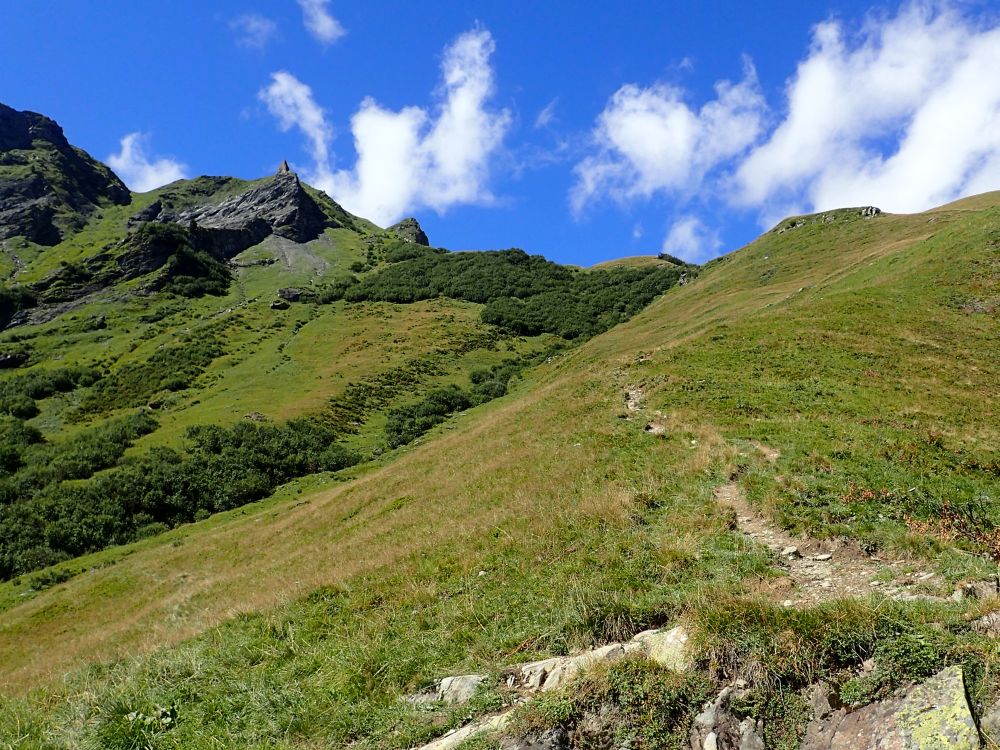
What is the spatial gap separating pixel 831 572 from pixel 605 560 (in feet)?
13.9

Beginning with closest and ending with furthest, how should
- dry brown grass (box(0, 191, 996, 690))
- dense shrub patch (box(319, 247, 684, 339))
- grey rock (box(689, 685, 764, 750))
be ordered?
grey rock (box(689, 685, 764, 750)), dry brown grass (box(0, 191, 996, 690)), dense shrub patch (box(319, 247, 684, 339))

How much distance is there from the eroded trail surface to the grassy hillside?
0.49 feet

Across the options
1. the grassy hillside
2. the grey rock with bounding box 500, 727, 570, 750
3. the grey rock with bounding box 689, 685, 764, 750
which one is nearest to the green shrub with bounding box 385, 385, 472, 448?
the grassy hillside

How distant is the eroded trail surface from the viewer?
8961 mm

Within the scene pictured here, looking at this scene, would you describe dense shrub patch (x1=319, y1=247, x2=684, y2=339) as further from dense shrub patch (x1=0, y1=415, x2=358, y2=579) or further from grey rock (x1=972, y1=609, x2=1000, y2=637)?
grey rock (x1=972, y1=609, x2=1000, y2=637)

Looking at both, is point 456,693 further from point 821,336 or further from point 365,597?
point 821,336

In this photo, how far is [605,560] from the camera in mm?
12000

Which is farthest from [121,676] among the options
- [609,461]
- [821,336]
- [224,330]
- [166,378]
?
[224,330]

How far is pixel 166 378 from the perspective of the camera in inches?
3807

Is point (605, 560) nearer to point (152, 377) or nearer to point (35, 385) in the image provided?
point (152, 377)

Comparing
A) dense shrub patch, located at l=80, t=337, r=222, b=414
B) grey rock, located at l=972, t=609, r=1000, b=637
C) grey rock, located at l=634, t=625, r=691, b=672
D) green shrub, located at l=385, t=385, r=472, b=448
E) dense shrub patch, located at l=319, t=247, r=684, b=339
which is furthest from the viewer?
dense shrub patch, located at l=319, t=247, r=684, b=339

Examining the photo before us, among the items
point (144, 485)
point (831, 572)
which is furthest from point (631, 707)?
point (144, 485)

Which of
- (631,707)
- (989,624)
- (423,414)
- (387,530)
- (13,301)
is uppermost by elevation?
(13,301)

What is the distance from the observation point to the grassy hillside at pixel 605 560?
7.38m
